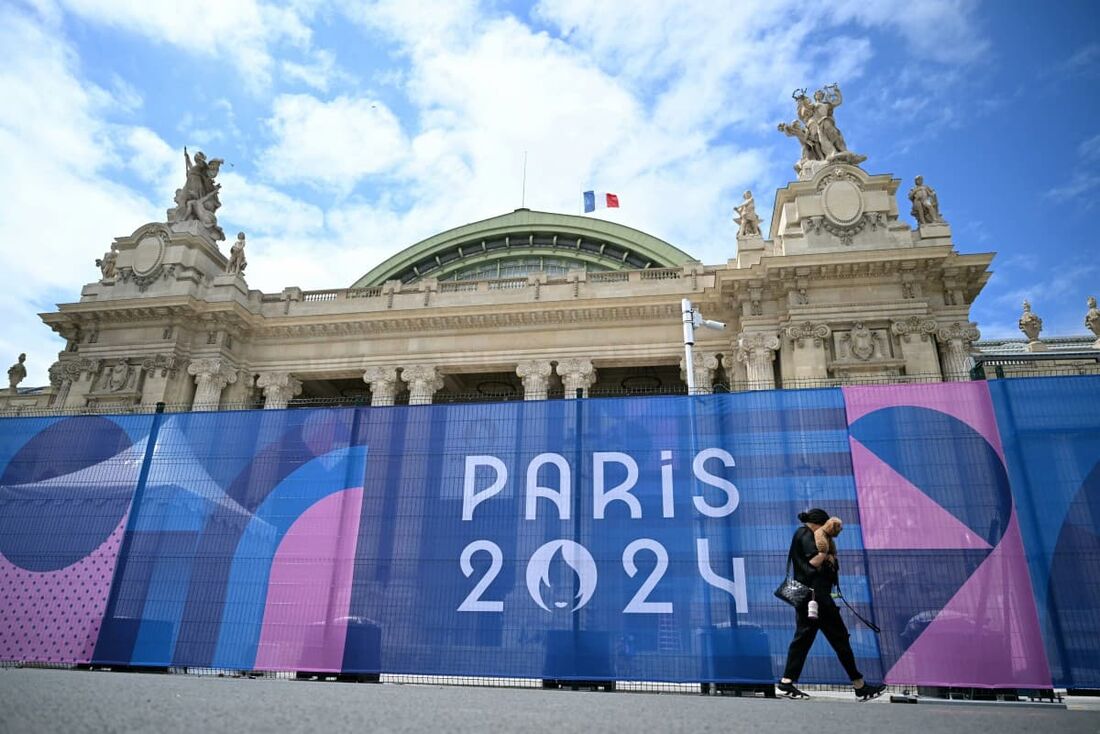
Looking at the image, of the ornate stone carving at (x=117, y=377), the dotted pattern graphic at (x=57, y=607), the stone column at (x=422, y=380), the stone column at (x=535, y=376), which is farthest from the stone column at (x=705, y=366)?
the ornate stone carving at (x=117, y=377)

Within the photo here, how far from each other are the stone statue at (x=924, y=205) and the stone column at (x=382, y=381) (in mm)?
21630

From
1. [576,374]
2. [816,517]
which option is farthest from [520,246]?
[816,517]

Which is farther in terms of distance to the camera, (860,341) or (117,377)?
(117,377)

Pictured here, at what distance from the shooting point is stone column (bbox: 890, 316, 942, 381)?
24.6 meters

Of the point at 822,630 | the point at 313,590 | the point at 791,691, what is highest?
the point at 313,590

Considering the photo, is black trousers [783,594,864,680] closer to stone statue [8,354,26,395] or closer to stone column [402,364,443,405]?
stone column [402,364,443,405]

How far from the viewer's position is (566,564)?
11531 millimetres

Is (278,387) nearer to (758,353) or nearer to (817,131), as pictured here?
(758,353)

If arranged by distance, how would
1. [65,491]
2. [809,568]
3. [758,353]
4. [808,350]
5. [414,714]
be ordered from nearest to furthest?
[414,714] → [809,568] → [65,491] → [808,350] → [758,353]

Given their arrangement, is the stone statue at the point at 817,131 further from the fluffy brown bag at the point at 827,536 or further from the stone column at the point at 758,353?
the fluffy brown bag at the point at 827,536

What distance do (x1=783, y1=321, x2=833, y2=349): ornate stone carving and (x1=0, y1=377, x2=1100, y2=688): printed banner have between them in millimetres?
13435

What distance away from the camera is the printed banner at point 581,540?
10688 millimetres

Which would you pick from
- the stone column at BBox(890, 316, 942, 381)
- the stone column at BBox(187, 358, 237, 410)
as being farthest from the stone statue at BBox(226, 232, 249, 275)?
the stone column at BBox(890, 316, 942, 381)

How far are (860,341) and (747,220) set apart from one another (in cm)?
701
